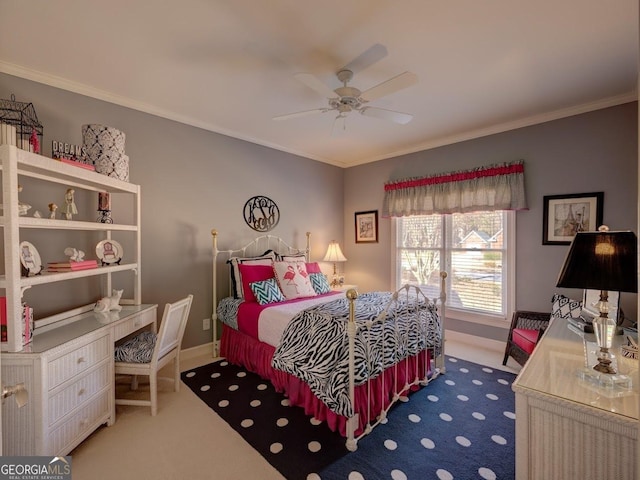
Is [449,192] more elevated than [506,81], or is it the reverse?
[506,81]

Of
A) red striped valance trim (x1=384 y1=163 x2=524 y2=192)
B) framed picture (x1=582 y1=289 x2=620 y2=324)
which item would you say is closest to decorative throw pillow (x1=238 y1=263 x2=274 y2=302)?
red striped valance trim (x1=384 y1=163 x2=524 y2=192)

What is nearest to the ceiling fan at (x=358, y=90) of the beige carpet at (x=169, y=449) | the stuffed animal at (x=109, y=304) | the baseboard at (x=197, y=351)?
the stuffed animal at (x=109, y=304)

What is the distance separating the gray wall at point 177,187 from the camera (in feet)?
7.95

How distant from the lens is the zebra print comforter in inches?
74.1

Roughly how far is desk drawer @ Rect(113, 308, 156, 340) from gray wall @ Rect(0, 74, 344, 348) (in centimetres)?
45

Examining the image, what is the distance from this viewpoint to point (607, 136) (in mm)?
2771

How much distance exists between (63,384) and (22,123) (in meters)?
1.81

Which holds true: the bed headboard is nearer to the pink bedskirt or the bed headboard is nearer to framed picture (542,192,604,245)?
the pink bedskirt

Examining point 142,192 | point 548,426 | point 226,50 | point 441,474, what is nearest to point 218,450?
point 441,474

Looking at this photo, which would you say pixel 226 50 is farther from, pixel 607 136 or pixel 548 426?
pixel 607 136

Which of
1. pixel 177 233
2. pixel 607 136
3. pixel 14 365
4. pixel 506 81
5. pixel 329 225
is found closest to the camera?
pixel 14 365

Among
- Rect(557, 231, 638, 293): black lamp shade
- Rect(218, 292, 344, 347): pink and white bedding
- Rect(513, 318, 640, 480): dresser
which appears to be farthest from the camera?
Rect(218, 292, 344, 347): pink and white bedding

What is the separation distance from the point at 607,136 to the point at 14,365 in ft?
→ 15.9

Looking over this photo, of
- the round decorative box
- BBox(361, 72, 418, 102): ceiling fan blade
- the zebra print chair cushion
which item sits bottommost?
the zebra print chair cushion
